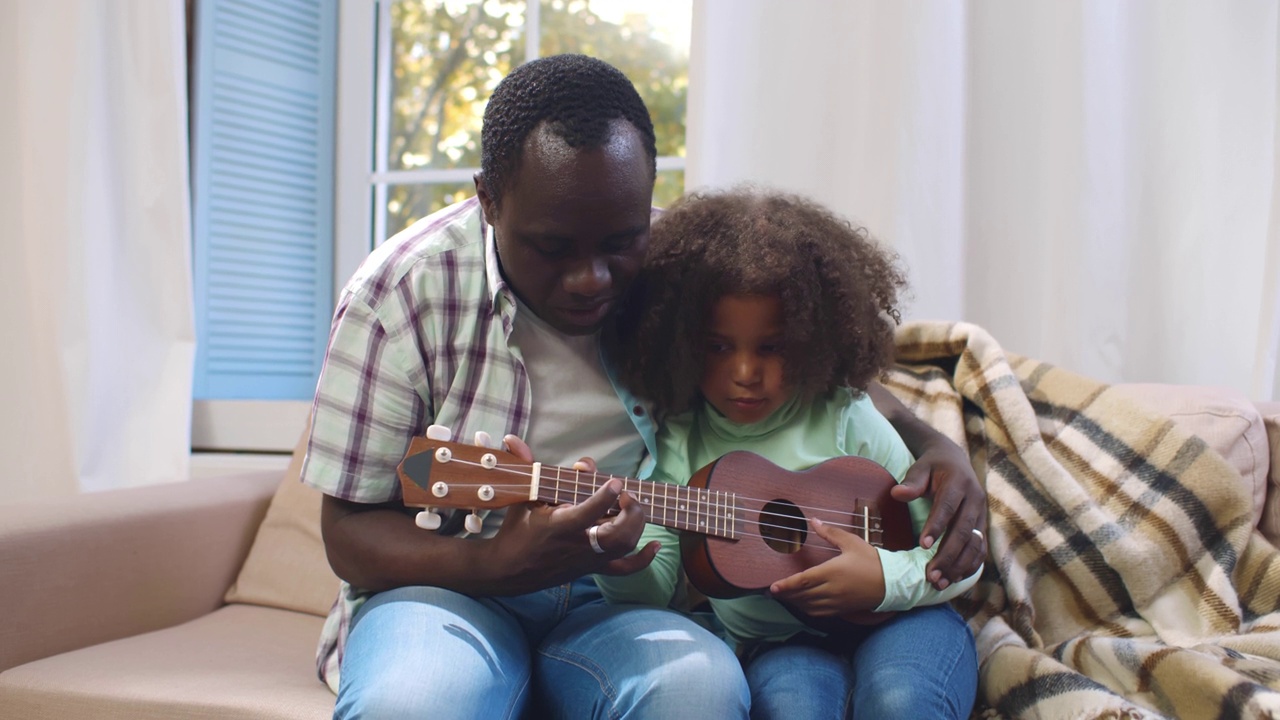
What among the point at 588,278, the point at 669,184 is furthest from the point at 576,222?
the point at 669,184

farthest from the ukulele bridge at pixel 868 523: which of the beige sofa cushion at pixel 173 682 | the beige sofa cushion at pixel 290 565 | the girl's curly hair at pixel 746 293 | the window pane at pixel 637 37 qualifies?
the window pane at pixel 637 37

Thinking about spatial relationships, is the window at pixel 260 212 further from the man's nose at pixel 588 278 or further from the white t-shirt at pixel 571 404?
the man's nose at pixel 588 278

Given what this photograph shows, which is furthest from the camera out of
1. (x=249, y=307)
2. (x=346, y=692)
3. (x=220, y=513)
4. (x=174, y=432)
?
(x=249, y=307)

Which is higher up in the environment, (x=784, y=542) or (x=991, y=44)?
(x=991, y=44)

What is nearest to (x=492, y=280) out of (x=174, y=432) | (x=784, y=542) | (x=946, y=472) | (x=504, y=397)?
(x=504, y=397)

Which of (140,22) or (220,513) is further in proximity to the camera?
(140,22)

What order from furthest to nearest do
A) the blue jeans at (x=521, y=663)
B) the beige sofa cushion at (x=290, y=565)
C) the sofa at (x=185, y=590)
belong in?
the beige sofa cushion at (x=290, y=565), the sofa at (x=185, y=590), the blue jeans at (x=521, y=663)

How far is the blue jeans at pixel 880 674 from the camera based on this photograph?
110cm

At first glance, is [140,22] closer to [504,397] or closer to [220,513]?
[220,513]

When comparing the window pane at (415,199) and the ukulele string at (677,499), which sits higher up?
the window pane at (415,199)

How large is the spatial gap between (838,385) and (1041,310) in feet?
2.75

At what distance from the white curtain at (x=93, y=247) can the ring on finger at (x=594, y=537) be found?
1758 mm

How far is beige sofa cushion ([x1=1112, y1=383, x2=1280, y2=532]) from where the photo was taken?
147cm

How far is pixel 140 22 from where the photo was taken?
2455 millimetres
